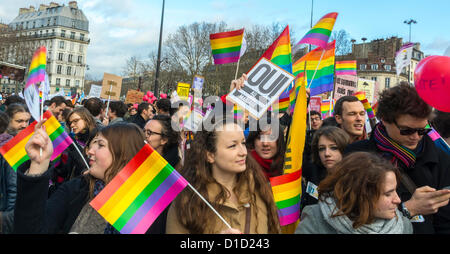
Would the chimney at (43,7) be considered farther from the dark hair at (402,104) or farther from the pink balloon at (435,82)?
the pink balloon at (435,82)

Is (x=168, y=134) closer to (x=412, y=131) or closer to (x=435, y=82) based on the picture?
(x=412, y=131)

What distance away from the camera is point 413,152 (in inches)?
95.6

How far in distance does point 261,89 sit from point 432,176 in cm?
169

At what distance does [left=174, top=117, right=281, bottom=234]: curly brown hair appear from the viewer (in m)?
2.24

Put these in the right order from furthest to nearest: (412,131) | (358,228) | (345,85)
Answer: (345,85), (412,131), (358,228)

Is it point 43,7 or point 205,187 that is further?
point 43,7

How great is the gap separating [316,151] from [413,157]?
3.66ft

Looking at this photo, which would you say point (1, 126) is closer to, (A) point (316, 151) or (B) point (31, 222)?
(B) point (31, 222)

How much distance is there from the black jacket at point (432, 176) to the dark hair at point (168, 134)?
229 cm

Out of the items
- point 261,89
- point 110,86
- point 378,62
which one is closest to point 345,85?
point 261,89

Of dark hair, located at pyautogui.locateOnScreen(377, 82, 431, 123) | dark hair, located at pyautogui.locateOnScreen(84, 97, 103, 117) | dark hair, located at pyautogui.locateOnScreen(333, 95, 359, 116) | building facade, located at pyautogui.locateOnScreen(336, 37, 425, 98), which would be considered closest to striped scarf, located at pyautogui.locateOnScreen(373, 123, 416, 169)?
dark hair, located at pyautogui.locateOnScreen(377, 82, 431, 123)

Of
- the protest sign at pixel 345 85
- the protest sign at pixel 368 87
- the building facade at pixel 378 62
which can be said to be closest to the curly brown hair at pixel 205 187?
the protest sign at pixel 345 85

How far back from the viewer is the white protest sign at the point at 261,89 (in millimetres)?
3557
